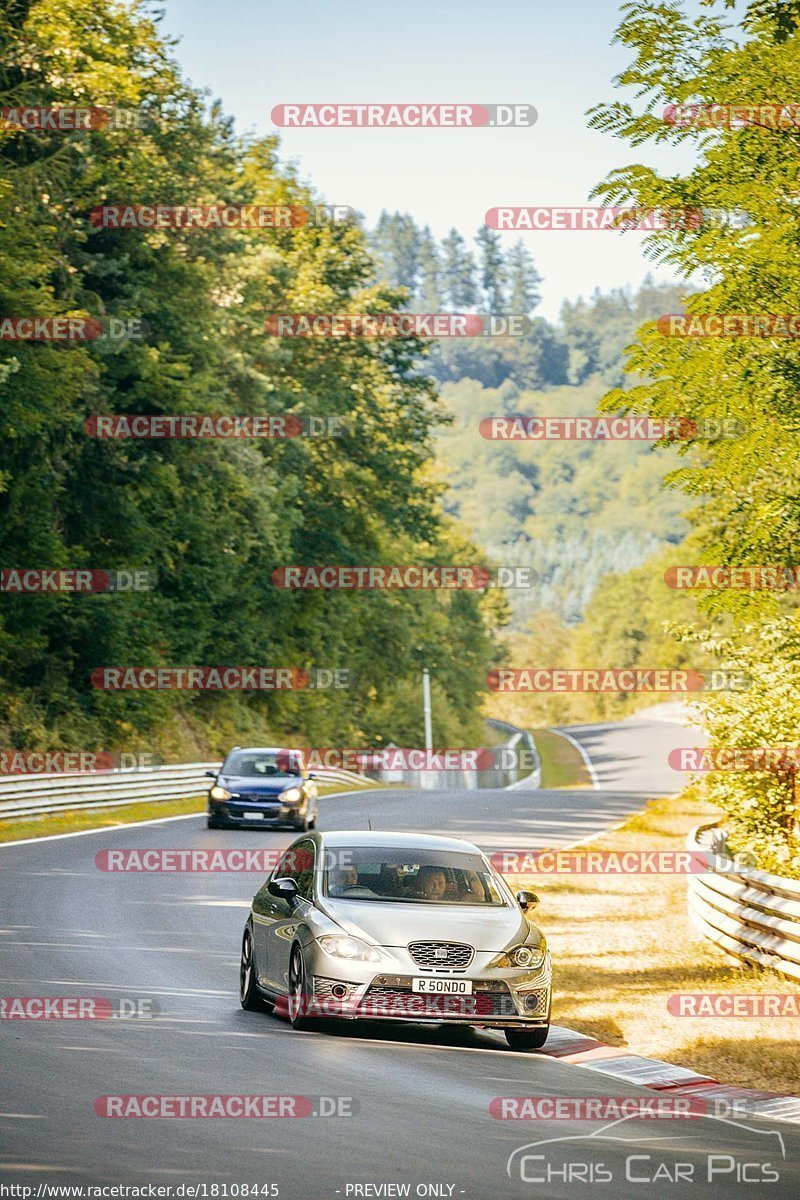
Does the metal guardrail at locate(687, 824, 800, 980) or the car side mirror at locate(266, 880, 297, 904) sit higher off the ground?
the car side mirror at locate(266, 880, 297, 904)

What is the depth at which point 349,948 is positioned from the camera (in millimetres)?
11922

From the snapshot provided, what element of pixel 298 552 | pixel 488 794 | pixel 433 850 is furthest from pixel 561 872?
pixel 298 552

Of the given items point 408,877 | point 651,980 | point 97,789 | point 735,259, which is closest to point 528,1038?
point 408,877

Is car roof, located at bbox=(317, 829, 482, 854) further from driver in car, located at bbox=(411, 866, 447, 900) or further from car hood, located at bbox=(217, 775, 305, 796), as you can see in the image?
car hood, located at bbox=(217, 775, 305, 796)

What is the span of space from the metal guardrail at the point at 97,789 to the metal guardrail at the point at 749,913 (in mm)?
18081

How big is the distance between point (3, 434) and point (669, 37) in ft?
75.4

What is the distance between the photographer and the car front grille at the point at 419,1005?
11844 mm

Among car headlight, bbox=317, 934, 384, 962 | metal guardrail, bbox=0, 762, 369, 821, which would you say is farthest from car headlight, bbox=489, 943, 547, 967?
metal guardrail, bbox=0, 762, 369, 821

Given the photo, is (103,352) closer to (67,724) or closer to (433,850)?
(67,724)

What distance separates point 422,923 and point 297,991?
3.34ft

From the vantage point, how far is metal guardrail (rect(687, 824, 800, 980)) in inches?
563

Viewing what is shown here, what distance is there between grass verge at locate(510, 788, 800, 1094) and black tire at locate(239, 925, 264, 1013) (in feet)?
7.95

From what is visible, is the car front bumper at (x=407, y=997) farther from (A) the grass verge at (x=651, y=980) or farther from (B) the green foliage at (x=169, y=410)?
(B) the green foliage at (x=169, y=410)

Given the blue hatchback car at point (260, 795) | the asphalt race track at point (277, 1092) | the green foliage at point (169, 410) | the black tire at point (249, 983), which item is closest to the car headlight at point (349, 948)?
the asphalt race track at point (277, 1092)
